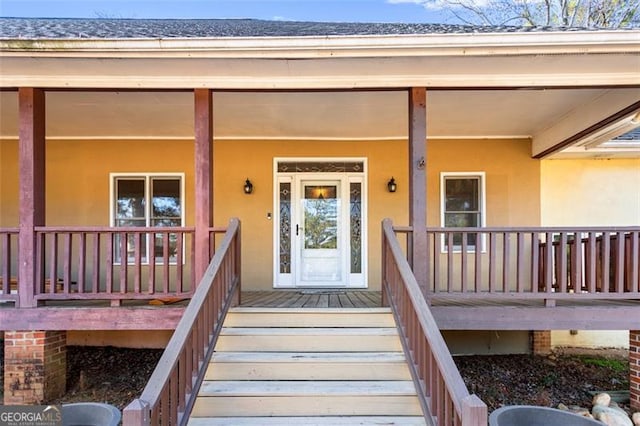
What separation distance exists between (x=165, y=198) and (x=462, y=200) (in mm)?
5136

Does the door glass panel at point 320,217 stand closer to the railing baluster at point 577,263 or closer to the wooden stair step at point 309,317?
the wooden stair step at point 309,317

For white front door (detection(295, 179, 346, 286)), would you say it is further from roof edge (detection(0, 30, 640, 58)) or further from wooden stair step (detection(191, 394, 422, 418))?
wooden stair step (detection(191, 394, 422, 418))

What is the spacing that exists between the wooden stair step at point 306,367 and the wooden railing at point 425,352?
20 cm

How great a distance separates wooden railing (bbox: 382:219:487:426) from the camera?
2328mm

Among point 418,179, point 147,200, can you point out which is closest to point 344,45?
point 418,179

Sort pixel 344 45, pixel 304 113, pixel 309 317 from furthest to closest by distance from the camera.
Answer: pixel 304 113, pixel 309 317, pixel 344 45

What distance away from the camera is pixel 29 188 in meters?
4.19

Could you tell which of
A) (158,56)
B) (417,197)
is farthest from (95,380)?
(417,197)

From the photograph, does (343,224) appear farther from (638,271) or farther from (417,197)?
(638,271)

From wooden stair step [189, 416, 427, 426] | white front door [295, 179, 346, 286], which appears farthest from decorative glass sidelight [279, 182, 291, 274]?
wooden stair step [189, 416, 427, 426]

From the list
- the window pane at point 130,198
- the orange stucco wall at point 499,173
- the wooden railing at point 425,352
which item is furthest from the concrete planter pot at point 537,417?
the window pane at point 130,198

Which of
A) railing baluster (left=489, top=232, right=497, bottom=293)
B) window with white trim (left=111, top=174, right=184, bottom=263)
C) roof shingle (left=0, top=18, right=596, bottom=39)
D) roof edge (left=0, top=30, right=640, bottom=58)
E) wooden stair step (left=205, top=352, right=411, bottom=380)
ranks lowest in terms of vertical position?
wooden stair step (left=205, top=352, right=411, bottom=380)

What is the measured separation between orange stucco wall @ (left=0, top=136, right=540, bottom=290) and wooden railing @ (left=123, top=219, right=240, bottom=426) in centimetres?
275

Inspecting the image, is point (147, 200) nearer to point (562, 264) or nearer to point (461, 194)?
point (461, 194)
